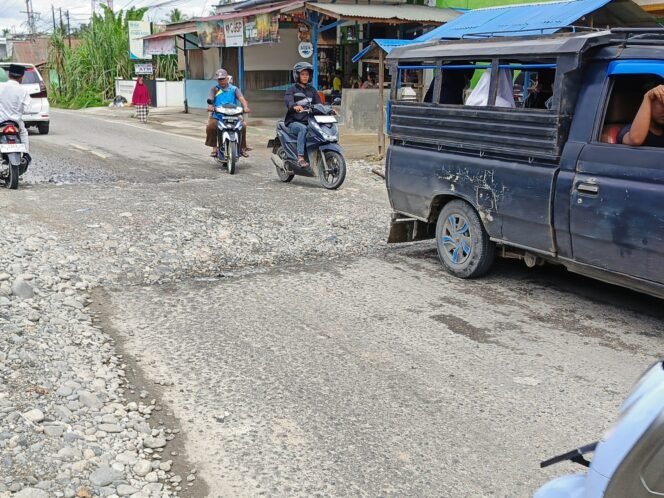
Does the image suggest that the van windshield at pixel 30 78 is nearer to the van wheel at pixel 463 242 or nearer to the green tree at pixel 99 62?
the van wheel at pixel 463 242

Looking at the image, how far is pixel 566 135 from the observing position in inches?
203

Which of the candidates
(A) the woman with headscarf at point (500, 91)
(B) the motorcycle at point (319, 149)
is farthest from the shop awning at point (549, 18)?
(A) the woman with headscarf at point (500, 91)

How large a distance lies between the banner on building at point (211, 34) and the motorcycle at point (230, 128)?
1309cm

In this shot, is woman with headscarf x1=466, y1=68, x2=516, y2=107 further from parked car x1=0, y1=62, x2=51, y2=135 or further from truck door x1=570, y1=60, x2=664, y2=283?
parked car x1=0, y1=62, x2=51, y2=135

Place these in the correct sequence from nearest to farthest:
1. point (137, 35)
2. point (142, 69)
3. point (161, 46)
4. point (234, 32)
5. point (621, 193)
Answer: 1. point (621, 193)
2. point (234, 32)
3. point (161, 46)
4. point (142, 69)
5. point (137, 35)

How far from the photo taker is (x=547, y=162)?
17.2 feet

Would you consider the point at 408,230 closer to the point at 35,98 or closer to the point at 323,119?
the point at 323,119

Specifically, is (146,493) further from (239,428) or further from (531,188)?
(531,188)

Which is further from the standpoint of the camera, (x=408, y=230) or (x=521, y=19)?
(x=521, y=19)

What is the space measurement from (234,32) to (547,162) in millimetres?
19862

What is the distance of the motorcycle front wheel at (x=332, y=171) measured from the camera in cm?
1070

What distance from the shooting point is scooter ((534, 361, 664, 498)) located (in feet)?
5.46

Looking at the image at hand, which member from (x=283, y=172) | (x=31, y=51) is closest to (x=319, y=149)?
(x=283, y=172)

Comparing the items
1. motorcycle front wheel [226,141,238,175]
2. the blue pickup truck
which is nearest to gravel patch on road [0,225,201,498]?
the blue pickup truck
